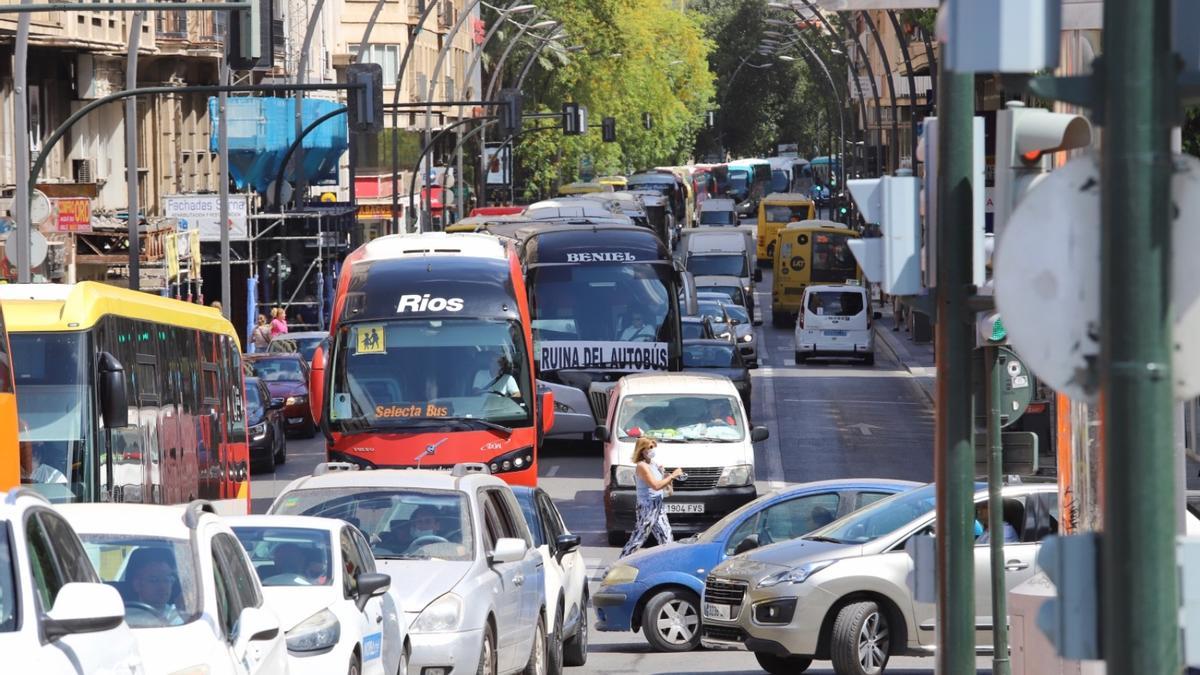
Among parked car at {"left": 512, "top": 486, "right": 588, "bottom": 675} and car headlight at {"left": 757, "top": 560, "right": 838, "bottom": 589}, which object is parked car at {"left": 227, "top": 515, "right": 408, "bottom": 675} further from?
car headlight at {"left": 757, "top": 560, "right": 838, "bottom": 589}

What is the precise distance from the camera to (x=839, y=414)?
3881 centimetres

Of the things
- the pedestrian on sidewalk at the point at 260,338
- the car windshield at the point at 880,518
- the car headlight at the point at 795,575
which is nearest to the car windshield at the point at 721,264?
the pedestrian on sidewalk at the point at 260,338

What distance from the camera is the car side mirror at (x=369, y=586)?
11062mm

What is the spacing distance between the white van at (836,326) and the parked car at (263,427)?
68.0 feet

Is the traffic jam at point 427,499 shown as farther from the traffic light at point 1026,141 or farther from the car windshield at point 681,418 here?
the traffic light at point 1026,141

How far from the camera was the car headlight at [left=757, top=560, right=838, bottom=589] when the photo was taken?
14.7m

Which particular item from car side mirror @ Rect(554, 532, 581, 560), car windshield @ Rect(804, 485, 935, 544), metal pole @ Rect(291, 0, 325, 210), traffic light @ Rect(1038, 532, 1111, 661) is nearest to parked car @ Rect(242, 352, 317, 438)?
metal pole @ Rect(291, 0, 325, 210)

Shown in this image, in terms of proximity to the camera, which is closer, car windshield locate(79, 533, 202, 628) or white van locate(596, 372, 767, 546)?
car windshield locate(79, 533, 202, 628)

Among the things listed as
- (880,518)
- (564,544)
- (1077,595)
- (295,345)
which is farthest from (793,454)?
(1077,595)

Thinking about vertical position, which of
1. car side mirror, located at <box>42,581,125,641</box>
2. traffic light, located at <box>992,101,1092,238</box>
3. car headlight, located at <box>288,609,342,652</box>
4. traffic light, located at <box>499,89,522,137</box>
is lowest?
car headlight, located at <box>288,609,342,652</box>

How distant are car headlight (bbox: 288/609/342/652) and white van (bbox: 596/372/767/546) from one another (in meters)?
12.5

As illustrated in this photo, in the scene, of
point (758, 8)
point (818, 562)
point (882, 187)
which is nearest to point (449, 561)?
point (818, 562)

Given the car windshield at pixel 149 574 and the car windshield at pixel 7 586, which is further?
the car windshield at pixel 149 574

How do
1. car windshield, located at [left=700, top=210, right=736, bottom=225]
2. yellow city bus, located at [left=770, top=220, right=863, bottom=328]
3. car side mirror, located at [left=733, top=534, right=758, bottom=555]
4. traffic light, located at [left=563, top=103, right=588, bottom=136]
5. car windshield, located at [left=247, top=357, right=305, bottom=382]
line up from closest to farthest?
car side mirror, located at [left=733, top=534, right=758, bottom=555] < car windshield, located at [left=247, top=357, right=305, bottom=382] < traffic light, located at [left=563, top=103, right=588, bottom=136] < yellow city bus, located at [left=770, top=220, right=863, bottom=328] < car windshield, located at [left=700, top=210, right=736, bottom=225]
